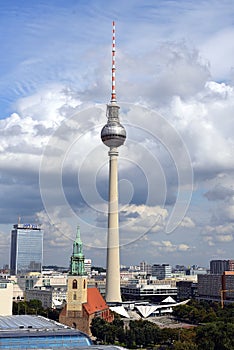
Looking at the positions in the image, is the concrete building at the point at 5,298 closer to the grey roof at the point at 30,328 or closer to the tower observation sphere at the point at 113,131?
the grey roof at the point at 30,328

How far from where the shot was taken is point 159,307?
82312 mm

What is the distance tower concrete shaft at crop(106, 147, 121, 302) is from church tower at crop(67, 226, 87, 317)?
21.2 meters

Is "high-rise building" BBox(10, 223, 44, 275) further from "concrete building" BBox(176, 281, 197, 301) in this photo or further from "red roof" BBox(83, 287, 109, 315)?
"red roof" BBox(83, 287, 109, 315)

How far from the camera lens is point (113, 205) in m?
80.1

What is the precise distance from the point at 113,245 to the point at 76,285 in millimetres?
22811

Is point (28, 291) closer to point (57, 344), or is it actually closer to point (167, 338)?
point (167, 338)

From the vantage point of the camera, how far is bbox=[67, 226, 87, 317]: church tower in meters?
56.7

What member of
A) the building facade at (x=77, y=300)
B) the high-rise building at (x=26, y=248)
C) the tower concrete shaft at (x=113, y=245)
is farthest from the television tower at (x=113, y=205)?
the high-rise building at (x=26, y=248)

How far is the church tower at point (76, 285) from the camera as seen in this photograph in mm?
56688

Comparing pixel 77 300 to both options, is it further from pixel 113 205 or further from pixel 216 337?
pixel 113 205

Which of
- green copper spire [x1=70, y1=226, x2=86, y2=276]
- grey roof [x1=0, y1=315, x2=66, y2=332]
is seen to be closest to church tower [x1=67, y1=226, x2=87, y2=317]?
green copper spire [x1=70, y1=226, x2=86, y2=276]

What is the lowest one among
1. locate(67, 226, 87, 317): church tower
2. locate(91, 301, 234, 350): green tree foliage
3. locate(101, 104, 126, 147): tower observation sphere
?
locate(91, 301, 234, 350): green tree foliage

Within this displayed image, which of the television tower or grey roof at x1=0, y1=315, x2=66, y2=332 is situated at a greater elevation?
the television tower

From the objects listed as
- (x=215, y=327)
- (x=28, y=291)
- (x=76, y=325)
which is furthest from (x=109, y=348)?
(x=28, y=291)
